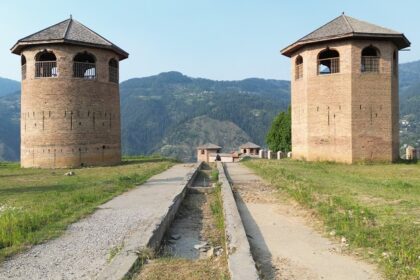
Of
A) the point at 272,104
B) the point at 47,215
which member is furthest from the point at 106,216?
the point at 272,104

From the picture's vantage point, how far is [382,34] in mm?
19641

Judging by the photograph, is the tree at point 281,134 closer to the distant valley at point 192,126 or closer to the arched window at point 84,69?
the arched window at point 84,69

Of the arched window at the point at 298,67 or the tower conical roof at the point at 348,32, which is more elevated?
the tower conical roof at the point at 348,32

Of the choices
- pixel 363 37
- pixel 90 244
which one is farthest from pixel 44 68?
pixel 90 244

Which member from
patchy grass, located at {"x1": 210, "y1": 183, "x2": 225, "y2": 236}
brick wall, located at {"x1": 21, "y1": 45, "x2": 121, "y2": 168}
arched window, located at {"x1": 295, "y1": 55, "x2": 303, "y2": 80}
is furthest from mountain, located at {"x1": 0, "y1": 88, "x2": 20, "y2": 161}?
patchy grass, located at {"x1": 210, "y1": 183, "x2": 225, "y2": 236}

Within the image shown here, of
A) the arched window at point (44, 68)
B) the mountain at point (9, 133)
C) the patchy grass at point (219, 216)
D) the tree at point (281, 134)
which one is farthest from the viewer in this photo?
the mountain at point (9, 133)

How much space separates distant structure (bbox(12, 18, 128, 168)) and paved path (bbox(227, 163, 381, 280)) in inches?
549

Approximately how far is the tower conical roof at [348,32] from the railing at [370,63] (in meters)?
1.01

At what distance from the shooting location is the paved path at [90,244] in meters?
4.49

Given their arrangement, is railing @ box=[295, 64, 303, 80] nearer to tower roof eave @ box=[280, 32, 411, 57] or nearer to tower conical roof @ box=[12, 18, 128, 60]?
tower roof eave @ box=[280, 32, 411, 57]

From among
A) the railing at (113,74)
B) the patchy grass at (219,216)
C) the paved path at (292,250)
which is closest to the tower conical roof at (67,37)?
the railing at (113,74)

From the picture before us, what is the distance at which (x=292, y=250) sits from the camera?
5.44 m

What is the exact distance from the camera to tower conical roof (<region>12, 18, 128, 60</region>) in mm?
20297

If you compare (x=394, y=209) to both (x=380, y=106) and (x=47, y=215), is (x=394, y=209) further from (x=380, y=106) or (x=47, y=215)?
(x=380, y=106)
